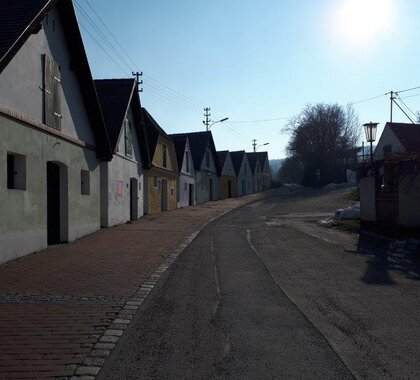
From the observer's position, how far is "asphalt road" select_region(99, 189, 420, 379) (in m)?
4.80

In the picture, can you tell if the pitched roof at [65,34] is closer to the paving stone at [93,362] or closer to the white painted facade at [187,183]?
the paving stone at [93,362]

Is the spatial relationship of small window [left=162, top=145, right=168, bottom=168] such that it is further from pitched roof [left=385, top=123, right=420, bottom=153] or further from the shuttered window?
the shuttered window

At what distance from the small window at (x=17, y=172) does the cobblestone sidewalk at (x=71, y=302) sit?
1.74 m

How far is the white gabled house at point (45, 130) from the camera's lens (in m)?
11.2

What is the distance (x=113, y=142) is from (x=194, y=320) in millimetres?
15046

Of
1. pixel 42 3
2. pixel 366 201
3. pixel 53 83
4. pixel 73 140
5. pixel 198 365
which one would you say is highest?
pixel 42 3

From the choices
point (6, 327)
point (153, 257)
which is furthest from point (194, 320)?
point (153, 257)

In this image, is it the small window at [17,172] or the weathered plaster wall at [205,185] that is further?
the weathered plaster wall at [205,185]

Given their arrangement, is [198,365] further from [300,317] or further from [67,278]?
[67,278]

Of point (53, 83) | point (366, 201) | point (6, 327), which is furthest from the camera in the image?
point (366, 201)

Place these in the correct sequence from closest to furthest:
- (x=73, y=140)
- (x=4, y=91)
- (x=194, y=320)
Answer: (x=194, y=320)
(x=4, y=91)
(x=73, y=140)

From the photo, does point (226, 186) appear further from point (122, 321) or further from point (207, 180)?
point (122, 321)

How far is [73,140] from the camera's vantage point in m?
15.6

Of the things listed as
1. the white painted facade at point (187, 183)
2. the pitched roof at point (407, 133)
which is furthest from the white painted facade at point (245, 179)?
the pitched roof at point (407, 133)
